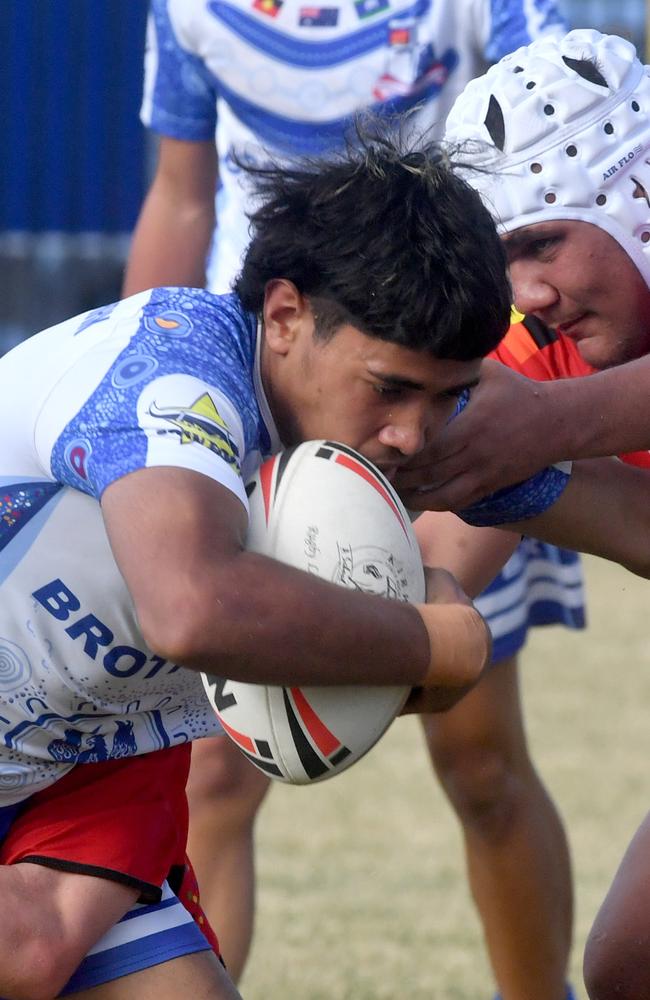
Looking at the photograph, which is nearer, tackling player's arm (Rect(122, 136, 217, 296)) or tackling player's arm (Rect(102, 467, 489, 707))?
tackling player's arm (Rect(102, 467, 489, 707))

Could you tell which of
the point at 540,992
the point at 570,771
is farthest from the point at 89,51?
the point at 540,992

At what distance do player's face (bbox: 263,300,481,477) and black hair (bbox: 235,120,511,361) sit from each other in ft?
0.09

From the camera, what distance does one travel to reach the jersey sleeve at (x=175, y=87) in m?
5.17

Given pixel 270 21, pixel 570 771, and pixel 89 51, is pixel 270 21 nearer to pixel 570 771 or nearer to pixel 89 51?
pixel 570 771

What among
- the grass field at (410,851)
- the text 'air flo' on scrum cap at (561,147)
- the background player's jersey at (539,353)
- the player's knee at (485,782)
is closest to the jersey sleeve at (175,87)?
the text 'air flo' on scrum cap at (561,147)

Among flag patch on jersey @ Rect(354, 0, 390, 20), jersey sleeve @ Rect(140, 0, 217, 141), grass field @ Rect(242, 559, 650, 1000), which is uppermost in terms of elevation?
flag patch on jersey @ Rect(354, 0, 390, 20)

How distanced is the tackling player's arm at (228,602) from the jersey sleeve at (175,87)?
9.41 ft

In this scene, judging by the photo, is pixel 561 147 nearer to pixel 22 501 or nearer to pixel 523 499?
pixel 523 499

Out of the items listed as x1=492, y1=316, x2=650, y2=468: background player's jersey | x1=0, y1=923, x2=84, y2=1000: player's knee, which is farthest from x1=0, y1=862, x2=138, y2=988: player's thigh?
x1=492, y1=316, x2=650, y2=468: background player's jersey

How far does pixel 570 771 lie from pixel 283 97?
3035 mm

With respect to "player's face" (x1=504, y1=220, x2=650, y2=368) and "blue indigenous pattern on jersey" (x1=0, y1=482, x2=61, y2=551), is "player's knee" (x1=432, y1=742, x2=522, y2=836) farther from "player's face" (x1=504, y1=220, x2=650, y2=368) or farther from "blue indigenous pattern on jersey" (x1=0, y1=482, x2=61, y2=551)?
"blue indigenous pattern on jersey" (x1=0, y1=482, x2=61, y2=551)

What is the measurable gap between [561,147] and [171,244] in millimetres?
1834

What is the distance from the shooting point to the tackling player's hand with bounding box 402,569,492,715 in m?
2.71

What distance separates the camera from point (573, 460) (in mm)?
3365
